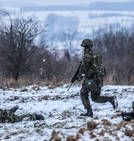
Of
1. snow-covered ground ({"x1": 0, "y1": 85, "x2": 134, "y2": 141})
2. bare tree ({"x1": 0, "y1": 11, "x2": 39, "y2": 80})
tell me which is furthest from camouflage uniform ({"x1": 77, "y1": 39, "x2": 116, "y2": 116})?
bare tree ({"x1": 0, "y1": 11, "x2": 39, "y2": 80})

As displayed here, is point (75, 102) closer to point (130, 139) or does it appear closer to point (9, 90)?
point (9, 90)

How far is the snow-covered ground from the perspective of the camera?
5700 millimetres

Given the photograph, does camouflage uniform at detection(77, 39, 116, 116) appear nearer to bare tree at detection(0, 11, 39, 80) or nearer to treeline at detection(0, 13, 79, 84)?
treeline at detection(0, 13, 79, 84)

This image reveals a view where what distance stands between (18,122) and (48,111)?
2.14 m

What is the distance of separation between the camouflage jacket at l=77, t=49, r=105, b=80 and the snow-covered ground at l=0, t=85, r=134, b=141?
3.22ft

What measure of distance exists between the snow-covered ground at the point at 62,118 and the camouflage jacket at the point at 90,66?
982mm

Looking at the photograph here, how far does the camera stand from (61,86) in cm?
1577

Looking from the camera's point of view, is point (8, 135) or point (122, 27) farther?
point (122, 27)

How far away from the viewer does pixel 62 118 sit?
27.3 feet

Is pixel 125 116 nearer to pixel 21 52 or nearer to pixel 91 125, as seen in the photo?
pixel 91 125

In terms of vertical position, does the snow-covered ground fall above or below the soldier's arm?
below

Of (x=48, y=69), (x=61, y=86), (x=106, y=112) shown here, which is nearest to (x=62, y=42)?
(x=48, y=69)

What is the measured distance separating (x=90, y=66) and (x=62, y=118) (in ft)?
4.67

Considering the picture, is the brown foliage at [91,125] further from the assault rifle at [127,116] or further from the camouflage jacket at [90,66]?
the camouflage jacket at [90,66]
